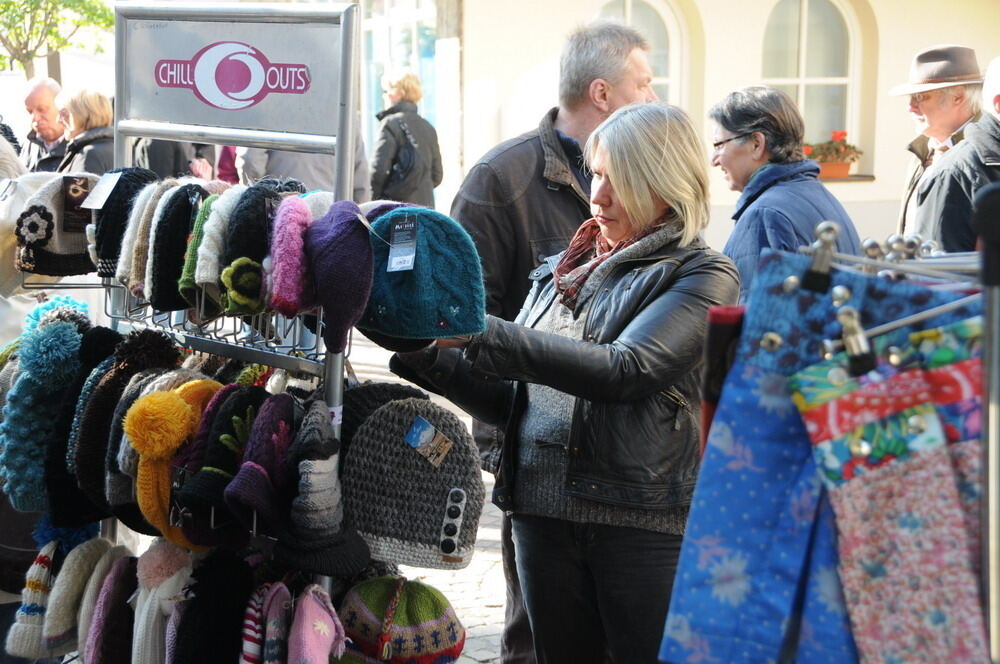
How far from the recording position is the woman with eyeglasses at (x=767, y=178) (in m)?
3.74

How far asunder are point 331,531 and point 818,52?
36.2ft

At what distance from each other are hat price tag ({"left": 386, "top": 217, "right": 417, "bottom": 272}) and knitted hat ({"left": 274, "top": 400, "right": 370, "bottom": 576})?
15.3 inches

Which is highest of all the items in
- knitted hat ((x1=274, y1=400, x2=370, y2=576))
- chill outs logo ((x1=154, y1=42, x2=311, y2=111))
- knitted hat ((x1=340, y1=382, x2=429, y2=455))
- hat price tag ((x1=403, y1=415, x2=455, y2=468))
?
chill outs logo ((x1=154, y1=42, x2=311, y2=111))

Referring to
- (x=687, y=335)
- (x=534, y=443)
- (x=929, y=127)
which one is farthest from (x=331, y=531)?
(x=929, y=127)

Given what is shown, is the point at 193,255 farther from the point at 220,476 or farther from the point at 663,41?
the point at 663,41

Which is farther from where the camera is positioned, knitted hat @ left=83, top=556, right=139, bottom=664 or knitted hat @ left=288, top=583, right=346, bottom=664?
knitted hat @ left=83, top=556, right=139, bottom=664

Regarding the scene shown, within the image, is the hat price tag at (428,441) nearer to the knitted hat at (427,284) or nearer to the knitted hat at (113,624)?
the knitted hat at (427,284)

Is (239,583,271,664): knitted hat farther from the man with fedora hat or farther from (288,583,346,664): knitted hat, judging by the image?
the man with fedora hat

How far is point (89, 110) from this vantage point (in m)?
6.09

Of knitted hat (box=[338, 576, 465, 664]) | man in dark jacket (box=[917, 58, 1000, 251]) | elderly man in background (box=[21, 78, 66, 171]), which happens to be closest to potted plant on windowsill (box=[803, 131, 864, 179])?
elderly man in background (box=[21, 78, 66, 171])

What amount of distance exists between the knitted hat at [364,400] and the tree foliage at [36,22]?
12115mm

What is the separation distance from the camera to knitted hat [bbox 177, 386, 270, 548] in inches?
86.0

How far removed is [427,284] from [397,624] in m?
0.79

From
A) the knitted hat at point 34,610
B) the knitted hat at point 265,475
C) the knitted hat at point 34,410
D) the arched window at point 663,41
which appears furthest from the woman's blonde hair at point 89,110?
the arched window at point 663,41
